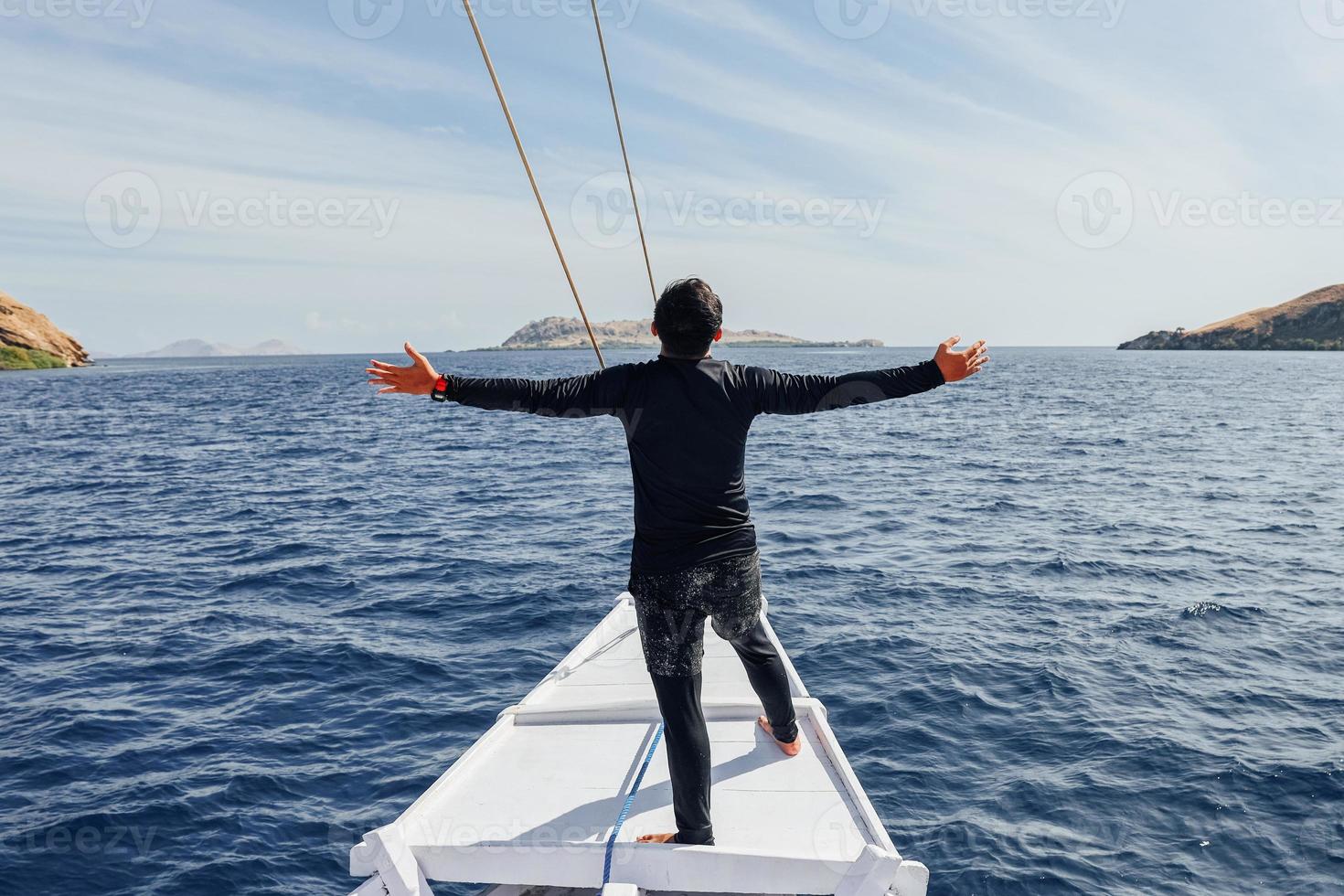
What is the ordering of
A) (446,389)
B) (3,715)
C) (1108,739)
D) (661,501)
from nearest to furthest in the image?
(446,389) < (661,501) < (1108,739) < (3,715)

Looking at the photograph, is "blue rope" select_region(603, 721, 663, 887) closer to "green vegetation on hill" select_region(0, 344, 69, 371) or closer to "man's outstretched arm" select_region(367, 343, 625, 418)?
"man's outstretched arm" select_region(367, 343, 625, 418)

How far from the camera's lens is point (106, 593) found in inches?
591

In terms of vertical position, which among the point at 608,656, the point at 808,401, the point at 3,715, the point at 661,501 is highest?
the point at 808,401

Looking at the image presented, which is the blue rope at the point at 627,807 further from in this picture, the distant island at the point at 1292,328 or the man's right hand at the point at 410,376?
the distant island at the point at 1292,328

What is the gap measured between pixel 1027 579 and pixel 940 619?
3.14 meters

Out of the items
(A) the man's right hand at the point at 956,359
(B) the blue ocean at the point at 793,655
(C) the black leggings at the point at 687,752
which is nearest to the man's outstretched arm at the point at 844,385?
(A) the man's right hand at the point at 956,359

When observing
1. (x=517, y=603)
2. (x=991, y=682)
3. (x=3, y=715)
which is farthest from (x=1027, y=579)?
(x=3, y=715)

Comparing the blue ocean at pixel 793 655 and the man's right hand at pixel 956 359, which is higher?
the man's right hand at pixel 956 359

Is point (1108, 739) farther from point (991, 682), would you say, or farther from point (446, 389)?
point (446, 389)

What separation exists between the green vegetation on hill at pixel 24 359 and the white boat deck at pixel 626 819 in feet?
465

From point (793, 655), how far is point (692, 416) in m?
8.34

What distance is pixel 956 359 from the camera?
13.3 ft

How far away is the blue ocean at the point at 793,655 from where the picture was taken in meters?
7.54

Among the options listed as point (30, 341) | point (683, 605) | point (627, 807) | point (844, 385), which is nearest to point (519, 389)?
point (683, 605)
